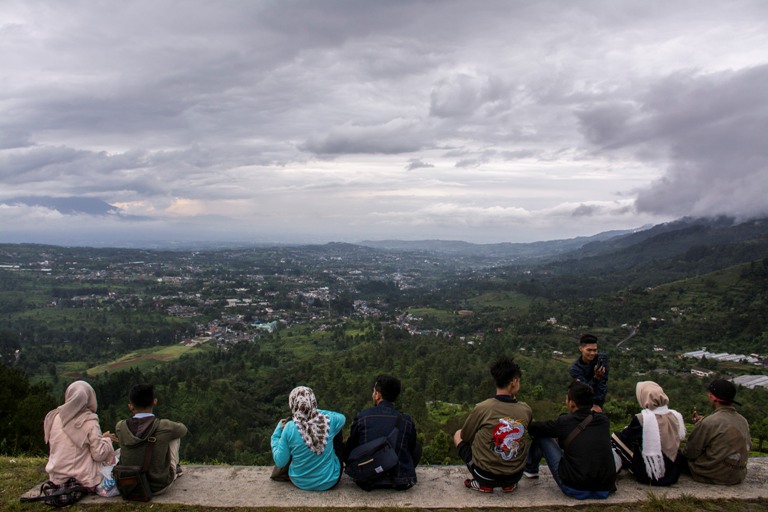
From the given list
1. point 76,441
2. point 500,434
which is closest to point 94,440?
point 76,441

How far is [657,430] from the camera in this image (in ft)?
15.5

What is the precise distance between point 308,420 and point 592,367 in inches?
148

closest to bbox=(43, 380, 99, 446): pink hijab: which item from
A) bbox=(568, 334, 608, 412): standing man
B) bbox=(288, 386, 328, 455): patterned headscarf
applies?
bbox=(288, 386, 328, 455): patterned headscarf

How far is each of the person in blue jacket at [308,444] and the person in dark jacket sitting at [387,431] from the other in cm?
20

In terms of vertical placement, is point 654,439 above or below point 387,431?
below

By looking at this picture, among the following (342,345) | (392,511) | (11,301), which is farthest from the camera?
(11,301)

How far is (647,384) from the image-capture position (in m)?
4.85

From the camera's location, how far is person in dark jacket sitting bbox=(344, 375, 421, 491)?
461 centimetres

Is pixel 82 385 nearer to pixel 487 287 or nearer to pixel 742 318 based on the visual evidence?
pixel 742 318

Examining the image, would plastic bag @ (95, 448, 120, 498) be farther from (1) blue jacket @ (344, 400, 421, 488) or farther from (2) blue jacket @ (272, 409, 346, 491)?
(1) blue jacket @ (344, 400, 421, 488)

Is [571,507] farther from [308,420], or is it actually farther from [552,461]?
[308,420]

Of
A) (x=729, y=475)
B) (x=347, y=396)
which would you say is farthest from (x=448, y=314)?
(x=729, y=475)

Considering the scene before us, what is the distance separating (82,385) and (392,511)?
3350mm

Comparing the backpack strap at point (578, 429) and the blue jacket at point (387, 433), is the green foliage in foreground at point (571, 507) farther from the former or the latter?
the backpack strap at point (578, 429)
